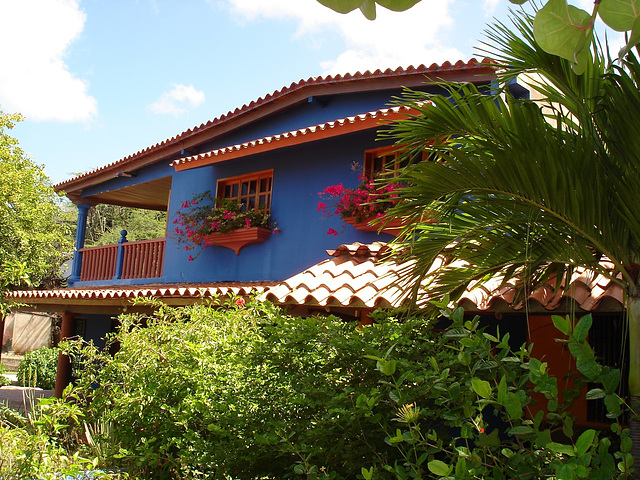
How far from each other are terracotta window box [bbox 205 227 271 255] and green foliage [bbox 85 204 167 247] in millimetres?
18031

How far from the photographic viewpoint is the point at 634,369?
310 centimetres

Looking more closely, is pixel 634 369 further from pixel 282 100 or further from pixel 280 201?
pixel 282 100

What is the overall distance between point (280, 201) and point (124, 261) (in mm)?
4830

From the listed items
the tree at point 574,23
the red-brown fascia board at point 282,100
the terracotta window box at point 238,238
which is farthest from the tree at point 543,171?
the terracotta window box at point 238,238

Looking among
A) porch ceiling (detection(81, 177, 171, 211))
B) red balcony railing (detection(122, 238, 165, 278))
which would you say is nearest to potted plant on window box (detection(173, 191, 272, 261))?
red balcony railing (detection(122, 238, 165, 278))

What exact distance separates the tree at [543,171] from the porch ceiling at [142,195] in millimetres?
9732

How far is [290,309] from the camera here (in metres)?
6.40

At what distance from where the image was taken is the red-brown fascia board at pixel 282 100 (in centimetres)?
802

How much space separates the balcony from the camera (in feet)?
39.9

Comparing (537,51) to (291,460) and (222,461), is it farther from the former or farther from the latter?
(222,461)

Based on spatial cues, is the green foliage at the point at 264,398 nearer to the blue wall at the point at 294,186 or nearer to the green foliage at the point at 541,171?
the green foliage at the point at 541,171

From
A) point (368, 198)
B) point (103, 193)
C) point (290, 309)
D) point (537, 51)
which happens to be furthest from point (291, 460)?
point (103, 193)

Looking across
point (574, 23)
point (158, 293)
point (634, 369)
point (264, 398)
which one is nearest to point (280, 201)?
point (158, 293)

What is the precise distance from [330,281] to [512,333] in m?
2.14
